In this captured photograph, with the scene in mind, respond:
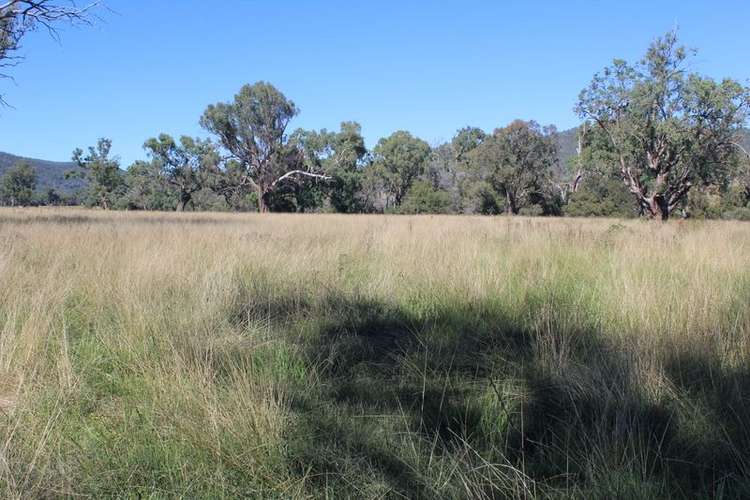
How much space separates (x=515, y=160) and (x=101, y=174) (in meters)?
46.4

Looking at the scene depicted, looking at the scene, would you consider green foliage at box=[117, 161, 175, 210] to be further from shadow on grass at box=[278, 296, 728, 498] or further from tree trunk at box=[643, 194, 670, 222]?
shadow on grass at box=[278, 296, 728, 498]

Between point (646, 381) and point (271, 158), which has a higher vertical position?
point (271, 158)

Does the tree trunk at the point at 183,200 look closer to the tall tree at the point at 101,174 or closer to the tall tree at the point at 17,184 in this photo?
the tall tree at the point at 101,174

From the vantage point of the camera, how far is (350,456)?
6.12 ft

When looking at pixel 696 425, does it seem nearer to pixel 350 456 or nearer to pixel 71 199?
pixel 350 456

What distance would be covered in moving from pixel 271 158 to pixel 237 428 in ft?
155

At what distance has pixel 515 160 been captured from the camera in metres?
43.0

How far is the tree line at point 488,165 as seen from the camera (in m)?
17.5

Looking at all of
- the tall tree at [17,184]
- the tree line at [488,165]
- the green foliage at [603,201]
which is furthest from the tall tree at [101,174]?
the green foliage at [603,201]

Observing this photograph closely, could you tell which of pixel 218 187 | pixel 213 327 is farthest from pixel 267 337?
pixel 218 187

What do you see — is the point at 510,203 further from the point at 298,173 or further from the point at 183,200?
the point at 183,200

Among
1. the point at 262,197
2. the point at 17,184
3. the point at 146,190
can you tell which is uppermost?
the point at 17,184

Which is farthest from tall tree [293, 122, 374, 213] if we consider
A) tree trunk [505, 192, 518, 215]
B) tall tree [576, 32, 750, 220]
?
tall tree [576, 32, 750, 220]

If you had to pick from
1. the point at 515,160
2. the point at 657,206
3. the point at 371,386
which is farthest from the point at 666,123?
the point at 515,160
